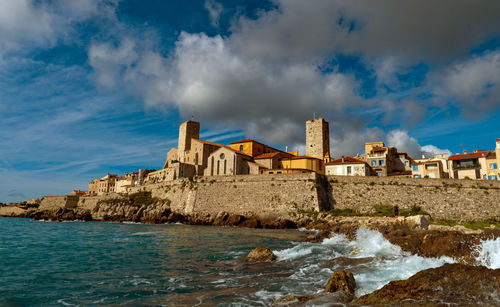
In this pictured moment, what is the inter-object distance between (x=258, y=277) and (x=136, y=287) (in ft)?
13.1

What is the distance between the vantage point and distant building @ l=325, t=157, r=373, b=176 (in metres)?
Result: 43.8

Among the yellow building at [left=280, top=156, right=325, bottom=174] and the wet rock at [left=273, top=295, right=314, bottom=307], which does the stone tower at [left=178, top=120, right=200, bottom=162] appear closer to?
the yellow building at [left=280, top=156, right=325, bottom=174]

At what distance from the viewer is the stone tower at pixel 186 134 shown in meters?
61.9

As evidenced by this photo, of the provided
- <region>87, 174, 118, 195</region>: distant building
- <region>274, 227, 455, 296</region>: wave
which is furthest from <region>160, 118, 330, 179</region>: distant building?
<region>87, 174, 118, 195</region>: distant building

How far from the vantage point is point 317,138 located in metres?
56.3

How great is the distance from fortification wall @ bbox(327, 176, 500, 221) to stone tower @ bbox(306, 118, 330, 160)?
18.1 m

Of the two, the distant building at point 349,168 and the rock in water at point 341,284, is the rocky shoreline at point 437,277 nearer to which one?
the rock in water at point 341,284

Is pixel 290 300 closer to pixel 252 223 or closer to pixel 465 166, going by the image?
pixel 252 223

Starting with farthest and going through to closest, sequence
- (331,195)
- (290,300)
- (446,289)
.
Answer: (331,195)
(290,300)
(446,289)

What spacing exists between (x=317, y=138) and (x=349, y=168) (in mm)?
13140

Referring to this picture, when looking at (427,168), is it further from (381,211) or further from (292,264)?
(292,264)

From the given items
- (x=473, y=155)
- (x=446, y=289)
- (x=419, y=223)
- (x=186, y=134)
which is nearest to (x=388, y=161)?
(x=473, y=155)

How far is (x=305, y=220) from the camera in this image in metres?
33.2

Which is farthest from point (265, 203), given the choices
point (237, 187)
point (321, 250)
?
point (321, 250)
